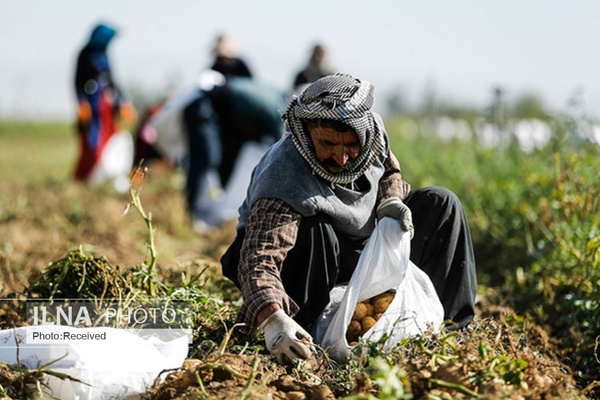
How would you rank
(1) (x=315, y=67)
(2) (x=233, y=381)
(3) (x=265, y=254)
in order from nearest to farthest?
(2) (x=233, y=381), (3) (x=265, y=254), (1) (x=315, y=67)

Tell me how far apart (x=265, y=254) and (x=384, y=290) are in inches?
15.5

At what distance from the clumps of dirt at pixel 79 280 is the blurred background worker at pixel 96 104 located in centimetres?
576

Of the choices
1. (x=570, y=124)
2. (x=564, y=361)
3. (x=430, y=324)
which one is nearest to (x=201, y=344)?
(x=430, y=324)

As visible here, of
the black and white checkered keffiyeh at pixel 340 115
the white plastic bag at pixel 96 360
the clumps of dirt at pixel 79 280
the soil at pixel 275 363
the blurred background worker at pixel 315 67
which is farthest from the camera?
the blurred background worker at pixel 315 67

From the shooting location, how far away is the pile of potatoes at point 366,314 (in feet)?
8.05

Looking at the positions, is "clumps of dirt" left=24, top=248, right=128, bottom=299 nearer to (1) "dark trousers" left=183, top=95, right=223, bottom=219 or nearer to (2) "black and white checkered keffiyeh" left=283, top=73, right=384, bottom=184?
(2) "black and white checkered keffiyeh" left=283, top=73, right=384, bottom=184

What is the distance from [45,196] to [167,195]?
1200mm

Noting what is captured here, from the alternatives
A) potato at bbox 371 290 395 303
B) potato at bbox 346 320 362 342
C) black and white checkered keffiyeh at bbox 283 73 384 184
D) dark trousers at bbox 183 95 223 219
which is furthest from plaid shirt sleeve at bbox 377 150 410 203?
dark trousers at bbox 183 95 223 219

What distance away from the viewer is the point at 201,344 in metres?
2.49

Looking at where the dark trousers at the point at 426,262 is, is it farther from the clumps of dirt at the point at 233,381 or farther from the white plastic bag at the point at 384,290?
the clumps of dirt at the point at 233,381

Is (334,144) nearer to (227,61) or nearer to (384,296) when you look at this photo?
(384,296)

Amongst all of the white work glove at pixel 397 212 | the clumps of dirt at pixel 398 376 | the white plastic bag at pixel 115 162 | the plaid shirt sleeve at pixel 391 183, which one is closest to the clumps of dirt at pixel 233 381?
the clumps of dirt at pixel 398 376

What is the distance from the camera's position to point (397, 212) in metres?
2.48

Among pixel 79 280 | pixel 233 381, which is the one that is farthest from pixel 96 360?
pixel 79 280
